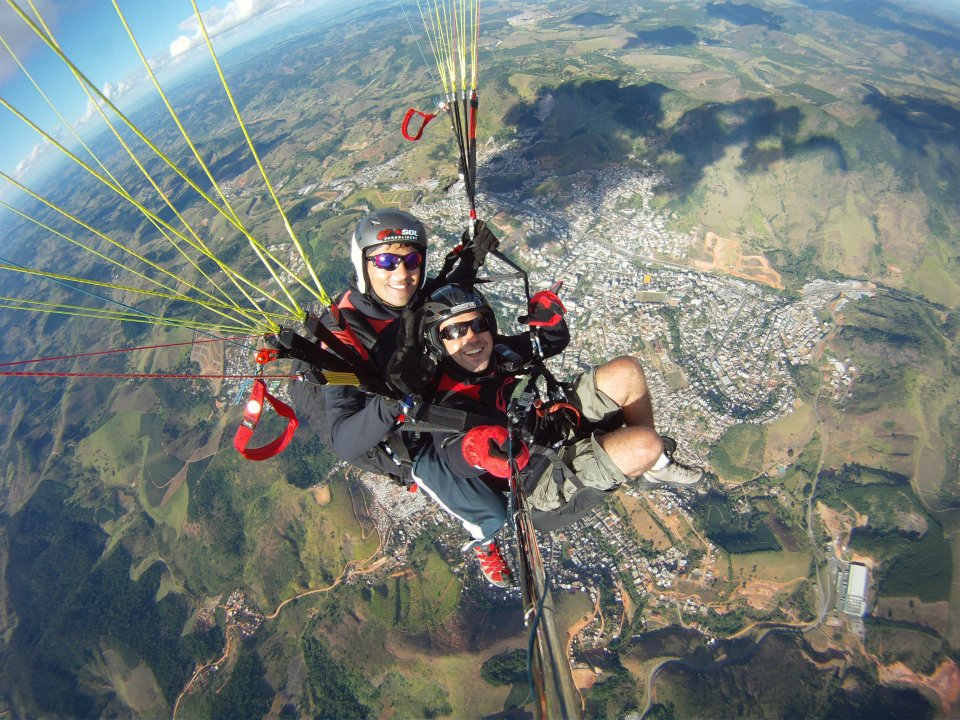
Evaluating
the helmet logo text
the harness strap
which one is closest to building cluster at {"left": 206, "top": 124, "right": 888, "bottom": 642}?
the harness strap

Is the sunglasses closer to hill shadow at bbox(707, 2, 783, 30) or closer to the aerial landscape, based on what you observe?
the aerial landscape

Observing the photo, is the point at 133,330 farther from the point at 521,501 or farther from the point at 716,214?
the point at 716,214

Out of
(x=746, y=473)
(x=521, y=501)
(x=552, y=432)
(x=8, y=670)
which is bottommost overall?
(x=8, y=670)

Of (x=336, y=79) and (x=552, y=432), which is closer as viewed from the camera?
(x=552, y=432)

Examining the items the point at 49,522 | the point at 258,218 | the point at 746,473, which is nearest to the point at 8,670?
the point at 49,522

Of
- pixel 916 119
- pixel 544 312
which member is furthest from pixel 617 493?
pixel 916 119

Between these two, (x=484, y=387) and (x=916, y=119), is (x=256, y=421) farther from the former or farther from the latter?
(x=916, y=119)

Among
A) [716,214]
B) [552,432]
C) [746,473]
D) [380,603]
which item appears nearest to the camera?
[552,432]

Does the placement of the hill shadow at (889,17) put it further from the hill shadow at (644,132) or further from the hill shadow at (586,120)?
the hill shadow at (586,120)
